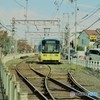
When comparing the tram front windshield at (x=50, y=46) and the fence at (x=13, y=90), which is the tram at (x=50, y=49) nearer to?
Result: the tram front windshield at (x=50, y=46)

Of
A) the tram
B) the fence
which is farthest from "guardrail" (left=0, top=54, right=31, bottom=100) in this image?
the tram

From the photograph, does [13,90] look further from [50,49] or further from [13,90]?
[50,49]

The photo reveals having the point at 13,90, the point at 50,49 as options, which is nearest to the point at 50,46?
the point at 50,49

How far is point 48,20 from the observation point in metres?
72.6

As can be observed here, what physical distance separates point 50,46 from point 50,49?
0.34 m

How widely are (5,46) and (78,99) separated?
9918cm

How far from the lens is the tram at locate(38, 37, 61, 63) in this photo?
49500 millimetres

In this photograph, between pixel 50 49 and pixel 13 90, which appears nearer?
pixel 13 90

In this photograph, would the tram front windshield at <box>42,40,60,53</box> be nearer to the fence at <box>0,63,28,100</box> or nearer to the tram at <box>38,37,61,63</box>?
the tram at <box>38,37,61,63</box>

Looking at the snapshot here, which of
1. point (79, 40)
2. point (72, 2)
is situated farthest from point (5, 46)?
point (72, 2)

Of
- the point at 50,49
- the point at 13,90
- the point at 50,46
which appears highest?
the point at 50,46

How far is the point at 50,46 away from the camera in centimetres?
5025

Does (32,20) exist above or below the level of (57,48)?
above

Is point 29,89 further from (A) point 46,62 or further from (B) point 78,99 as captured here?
(A) point 46,62
